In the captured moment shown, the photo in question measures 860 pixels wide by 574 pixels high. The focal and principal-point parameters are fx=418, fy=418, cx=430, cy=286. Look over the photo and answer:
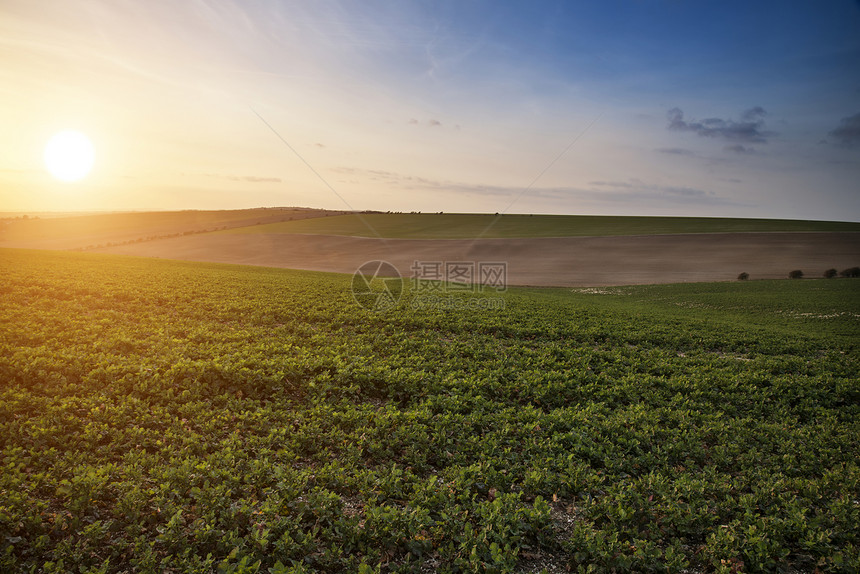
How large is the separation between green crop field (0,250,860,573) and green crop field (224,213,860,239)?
74.1 m

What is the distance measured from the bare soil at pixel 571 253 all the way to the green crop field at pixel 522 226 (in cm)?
803

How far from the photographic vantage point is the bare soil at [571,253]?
5425 cm

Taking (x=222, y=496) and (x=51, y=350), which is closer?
(x=222, y=496)

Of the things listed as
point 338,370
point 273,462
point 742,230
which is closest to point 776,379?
point 338,370

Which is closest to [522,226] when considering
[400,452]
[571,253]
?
[571,253]

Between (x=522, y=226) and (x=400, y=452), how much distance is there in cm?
9752

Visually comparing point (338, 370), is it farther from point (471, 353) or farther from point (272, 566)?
point (272, 566)

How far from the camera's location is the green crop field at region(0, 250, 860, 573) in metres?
5.34

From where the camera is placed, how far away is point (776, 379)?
12422 millimetres

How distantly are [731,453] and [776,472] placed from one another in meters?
0.73

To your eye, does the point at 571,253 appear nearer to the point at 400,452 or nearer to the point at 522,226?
the point at 522,226

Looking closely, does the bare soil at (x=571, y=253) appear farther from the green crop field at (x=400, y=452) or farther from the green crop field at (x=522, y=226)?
the green crop field at (x=400, y=452)

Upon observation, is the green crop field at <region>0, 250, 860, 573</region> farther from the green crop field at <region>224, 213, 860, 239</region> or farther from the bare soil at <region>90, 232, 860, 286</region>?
the green crop field at <region>224, 213, 860, 239</region>

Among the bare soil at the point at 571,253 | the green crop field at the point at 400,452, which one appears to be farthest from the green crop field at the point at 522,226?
the green crop field at the point at 400,452
